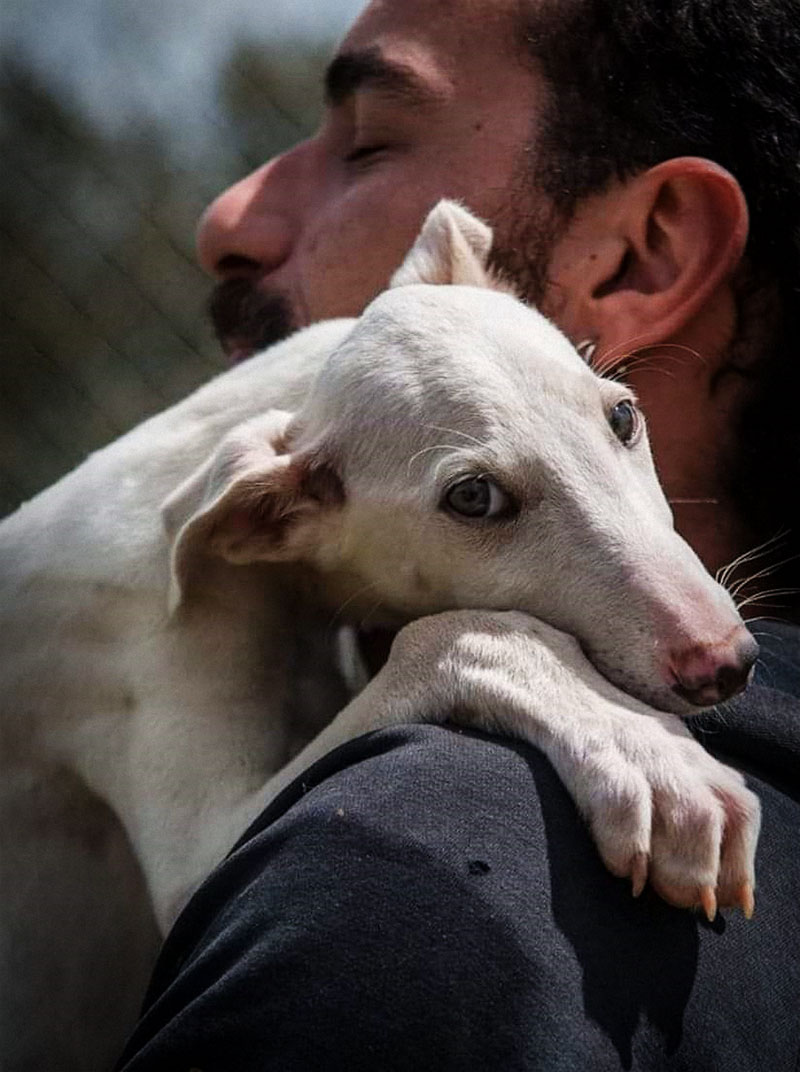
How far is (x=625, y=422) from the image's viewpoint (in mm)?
1771

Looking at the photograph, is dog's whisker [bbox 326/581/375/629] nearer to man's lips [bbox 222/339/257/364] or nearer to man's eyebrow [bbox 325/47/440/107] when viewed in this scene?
man's lips [bbox 222/339/257/364]

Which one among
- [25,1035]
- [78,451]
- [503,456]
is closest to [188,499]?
[503,456]

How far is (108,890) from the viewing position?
6.11 feet

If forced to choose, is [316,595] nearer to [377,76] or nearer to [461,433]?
[461,433]

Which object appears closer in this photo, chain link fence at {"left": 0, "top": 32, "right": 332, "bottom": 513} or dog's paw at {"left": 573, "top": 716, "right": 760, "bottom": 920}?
dog's paw at {"left": 573, "top": 716, "right": 760, "bottom": 920}

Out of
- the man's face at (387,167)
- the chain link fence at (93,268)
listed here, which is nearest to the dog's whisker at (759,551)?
the man's face at (387,167)

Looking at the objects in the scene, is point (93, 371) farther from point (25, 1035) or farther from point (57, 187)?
point (25, 1035)

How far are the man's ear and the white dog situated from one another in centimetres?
27

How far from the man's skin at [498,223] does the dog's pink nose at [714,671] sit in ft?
2.24

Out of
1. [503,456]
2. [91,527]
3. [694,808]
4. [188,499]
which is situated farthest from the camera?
[91,527]

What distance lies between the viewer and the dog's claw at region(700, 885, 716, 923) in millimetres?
1291

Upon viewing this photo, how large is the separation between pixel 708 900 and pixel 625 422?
628mm

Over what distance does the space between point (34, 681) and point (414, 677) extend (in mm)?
575

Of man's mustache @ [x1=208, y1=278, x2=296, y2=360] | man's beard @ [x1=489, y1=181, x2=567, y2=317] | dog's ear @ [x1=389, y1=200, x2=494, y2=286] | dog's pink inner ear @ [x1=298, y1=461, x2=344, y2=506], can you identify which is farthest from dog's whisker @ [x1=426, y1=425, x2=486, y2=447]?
man's mustache @ [x1=208, y1=278, x2=296, y2=360]
